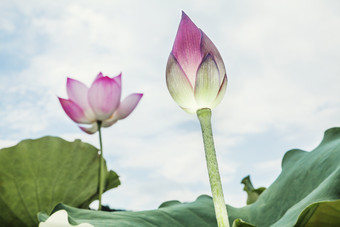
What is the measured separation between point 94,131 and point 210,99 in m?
0.84

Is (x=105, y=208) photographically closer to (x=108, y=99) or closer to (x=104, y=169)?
(x=104, y=169)

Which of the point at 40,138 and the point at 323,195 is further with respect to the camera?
the point at 40,138

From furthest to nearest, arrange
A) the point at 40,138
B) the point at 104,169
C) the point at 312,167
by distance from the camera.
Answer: the point at 104,169
the point at 40,138
the point at 312,167

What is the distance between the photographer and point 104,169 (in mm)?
1214

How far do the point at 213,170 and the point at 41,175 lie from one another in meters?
0.76

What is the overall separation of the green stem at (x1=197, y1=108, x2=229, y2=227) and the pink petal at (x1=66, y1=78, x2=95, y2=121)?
73 centimetres

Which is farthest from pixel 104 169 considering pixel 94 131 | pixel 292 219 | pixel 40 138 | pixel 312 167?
pixel 292 219

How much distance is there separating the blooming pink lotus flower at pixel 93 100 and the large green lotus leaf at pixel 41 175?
9 cm

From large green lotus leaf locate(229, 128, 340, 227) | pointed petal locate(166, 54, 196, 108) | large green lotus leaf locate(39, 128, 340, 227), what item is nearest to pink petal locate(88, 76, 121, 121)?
large green lotus leaf locate(39, 128, 340, 227)

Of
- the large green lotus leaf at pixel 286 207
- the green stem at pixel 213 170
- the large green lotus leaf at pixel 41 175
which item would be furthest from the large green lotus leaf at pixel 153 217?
the large green lotus leaf at pixel 41 175

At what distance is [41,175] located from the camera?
1.08 metres

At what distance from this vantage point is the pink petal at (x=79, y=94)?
1.13 m

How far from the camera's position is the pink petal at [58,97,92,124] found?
1142 millimetres

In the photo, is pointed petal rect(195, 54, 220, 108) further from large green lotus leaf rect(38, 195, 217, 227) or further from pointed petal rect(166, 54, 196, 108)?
large green lotus leaf rect(38, 195, 217, 227)
